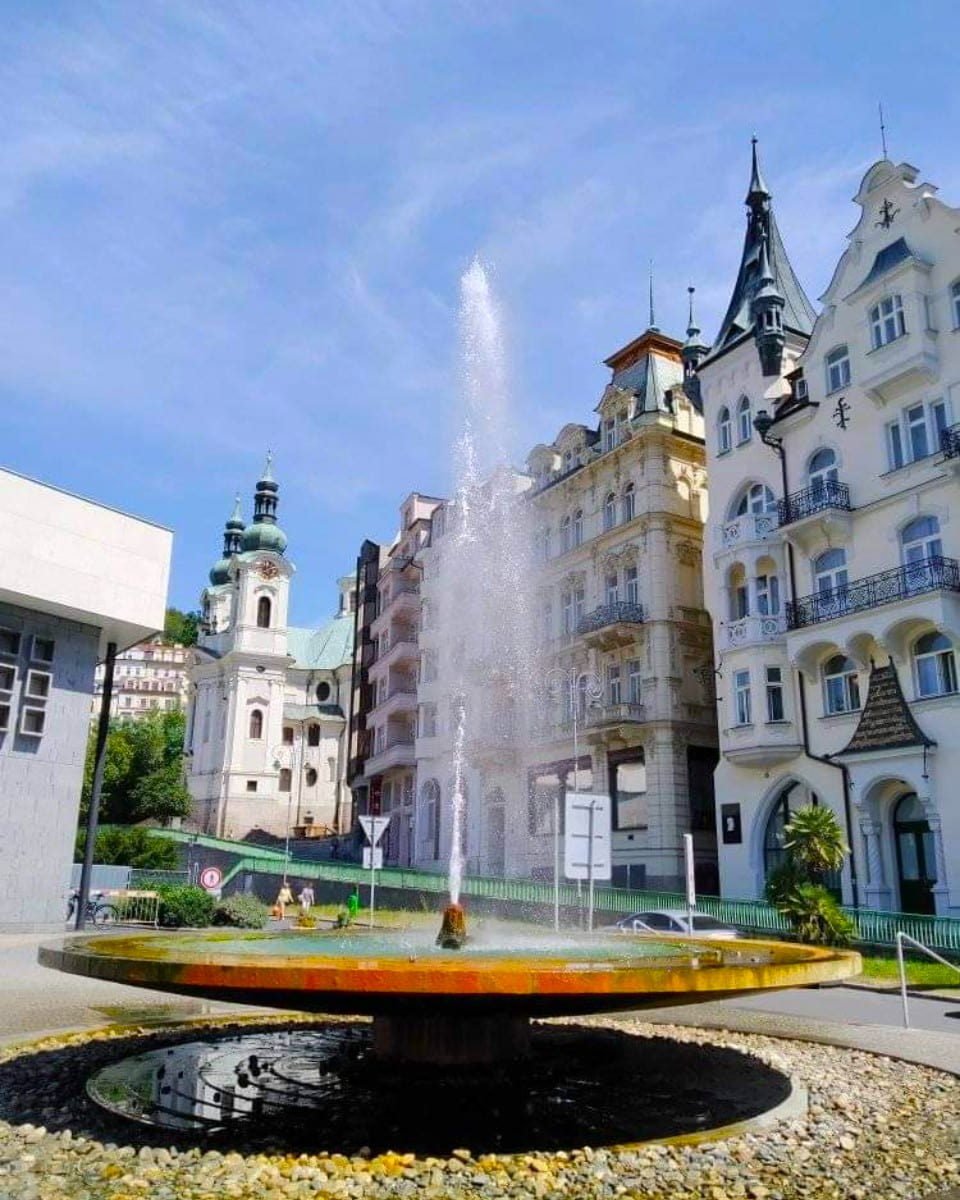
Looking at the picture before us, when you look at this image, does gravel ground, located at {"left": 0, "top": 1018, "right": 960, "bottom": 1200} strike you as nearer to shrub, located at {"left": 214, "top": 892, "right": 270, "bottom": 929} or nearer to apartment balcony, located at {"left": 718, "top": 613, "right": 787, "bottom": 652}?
shrub, located at {"left": 214, "top": 892, "right": 270, "bottom": 929}

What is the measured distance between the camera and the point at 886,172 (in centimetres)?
3259

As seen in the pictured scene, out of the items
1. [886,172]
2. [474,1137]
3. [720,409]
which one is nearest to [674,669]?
[720,409]

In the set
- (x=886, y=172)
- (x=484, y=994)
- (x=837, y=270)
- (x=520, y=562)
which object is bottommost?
(x=484, y=994)

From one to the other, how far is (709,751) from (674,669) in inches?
141

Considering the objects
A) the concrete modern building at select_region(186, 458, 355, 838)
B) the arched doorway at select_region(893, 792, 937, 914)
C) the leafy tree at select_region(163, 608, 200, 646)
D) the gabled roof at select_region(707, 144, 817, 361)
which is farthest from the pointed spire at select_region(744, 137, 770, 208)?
the leafy tree at select_region(163, 608, 200, 646)

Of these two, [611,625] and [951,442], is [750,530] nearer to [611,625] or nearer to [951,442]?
[951,442]

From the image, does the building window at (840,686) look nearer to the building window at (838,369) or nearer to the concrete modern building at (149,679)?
the building window at (838,369)

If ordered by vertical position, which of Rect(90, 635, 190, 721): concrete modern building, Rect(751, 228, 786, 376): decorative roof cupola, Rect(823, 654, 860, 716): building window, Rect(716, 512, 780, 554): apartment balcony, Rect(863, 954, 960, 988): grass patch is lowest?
Rect(863, 954, 960, 988): grass patch

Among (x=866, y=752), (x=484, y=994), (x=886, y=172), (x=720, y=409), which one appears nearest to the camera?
(x=484, y=994)

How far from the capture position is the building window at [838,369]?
33344mm

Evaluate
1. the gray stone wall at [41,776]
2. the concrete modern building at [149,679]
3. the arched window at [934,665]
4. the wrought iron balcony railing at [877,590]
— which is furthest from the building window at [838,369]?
the concrete modern building at [149,679]

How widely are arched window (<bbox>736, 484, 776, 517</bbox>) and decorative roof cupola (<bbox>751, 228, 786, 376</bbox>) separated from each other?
4.29m

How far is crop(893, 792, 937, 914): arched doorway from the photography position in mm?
28328

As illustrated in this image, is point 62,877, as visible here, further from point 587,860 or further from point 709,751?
point 709,751
